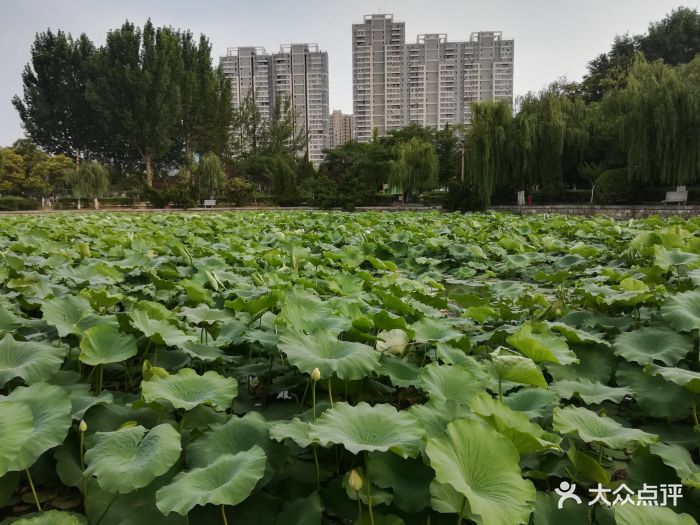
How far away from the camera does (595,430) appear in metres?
0.99

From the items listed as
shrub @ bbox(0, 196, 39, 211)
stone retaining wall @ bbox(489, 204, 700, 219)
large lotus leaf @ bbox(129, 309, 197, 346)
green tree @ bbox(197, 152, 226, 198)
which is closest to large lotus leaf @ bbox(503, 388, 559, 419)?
large lotus leaf @ bbox(129, 309, 197, 346)

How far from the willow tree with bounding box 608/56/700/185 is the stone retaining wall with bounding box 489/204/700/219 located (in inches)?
31.8

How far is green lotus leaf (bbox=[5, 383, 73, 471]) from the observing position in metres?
0.88

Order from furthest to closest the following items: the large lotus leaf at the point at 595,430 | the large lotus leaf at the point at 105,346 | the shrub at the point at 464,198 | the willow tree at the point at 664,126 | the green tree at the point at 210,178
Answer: the green tree at the point at 210,178, the shrub at the point at 464,198, the willow tree at the point at 664,126, the large lotus leaf at the point at 105,346, the large lotus leaf at the point at 595,430

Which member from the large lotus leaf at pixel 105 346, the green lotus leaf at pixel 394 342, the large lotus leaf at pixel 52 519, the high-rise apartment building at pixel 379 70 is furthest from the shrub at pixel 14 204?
the high-rise apartment building at pixel 379 70

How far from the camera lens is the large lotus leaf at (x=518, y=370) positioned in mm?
1118

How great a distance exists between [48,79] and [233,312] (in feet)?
106

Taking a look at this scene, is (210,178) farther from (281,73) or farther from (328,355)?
(281,73)

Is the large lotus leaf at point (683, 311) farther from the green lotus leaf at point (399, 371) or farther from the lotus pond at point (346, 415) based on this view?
the green lotus leaf at point (399, 371)

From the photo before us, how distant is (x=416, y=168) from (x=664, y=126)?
9560 mm

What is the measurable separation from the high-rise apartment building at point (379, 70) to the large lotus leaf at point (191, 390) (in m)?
49.9

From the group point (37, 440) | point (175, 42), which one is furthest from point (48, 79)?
point (37, 440)

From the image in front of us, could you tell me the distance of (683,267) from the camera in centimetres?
243

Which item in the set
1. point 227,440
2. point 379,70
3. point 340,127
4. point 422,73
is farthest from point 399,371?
point 340,127
